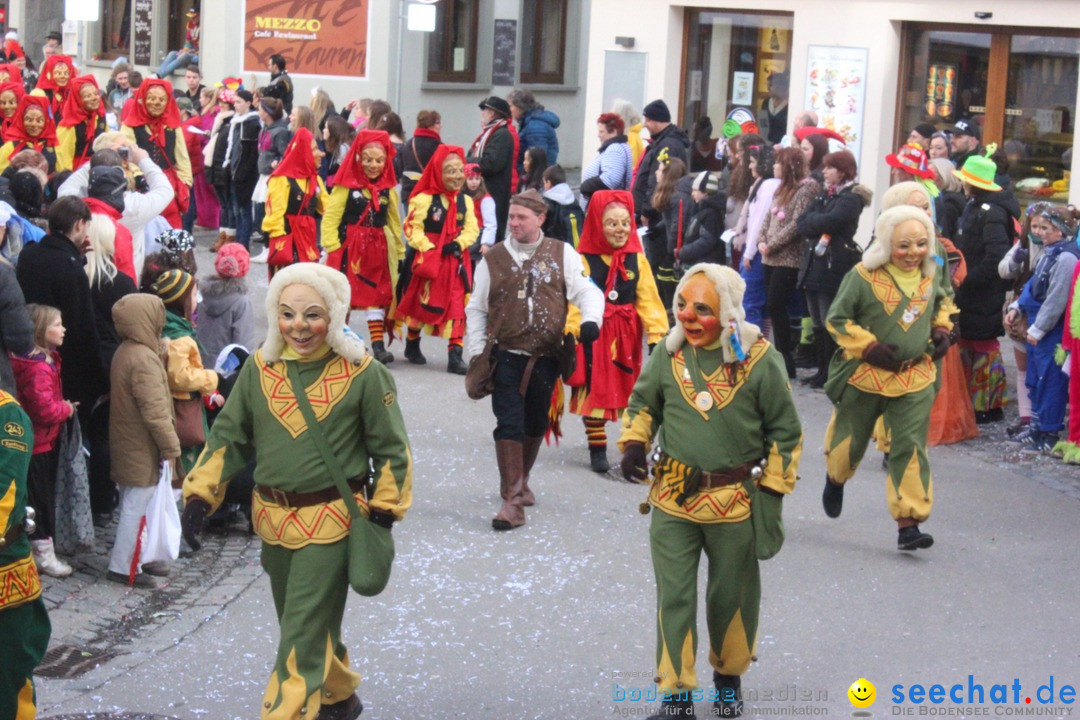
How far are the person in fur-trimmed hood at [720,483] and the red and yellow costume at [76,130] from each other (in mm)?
8565

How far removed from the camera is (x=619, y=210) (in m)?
9.29

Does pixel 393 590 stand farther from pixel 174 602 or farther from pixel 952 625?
pixel 952 625

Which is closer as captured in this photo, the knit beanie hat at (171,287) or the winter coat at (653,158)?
the knit beanie hat at (171,287)

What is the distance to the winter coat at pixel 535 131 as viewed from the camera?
55.9ft

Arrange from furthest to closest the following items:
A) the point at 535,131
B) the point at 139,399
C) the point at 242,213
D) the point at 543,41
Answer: the point at 543,41, the point at 242,213, the point at 535,131, the point at 139,399

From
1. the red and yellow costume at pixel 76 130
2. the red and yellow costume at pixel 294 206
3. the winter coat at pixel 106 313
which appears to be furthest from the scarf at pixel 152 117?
the winter coat at pixel 106 313

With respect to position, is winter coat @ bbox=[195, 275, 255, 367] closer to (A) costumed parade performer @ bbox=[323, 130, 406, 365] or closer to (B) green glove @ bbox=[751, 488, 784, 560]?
(A) costumed parade performer @ bbox=[323, 130, 406, 365]

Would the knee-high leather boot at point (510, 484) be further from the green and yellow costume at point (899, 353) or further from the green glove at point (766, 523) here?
the green glove at point (766, 523)

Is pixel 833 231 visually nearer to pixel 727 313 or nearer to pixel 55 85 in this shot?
pixel 727 313

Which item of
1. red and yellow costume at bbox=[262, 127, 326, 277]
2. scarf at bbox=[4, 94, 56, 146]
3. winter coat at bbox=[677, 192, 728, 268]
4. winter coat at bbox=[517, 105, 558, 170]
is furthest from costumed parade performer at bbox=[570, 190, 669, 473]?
winter coat at bbox=[517, 105, 558, 170]

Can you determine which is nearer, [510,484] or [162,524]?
[162,524]

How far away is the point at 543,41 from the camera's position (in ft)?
89.9

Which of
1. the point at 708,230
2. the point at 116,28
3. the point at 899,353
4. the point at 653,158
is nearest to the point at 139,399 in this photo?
the point at 899,353

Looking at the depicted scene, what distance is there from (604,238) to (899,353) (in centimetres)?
204
